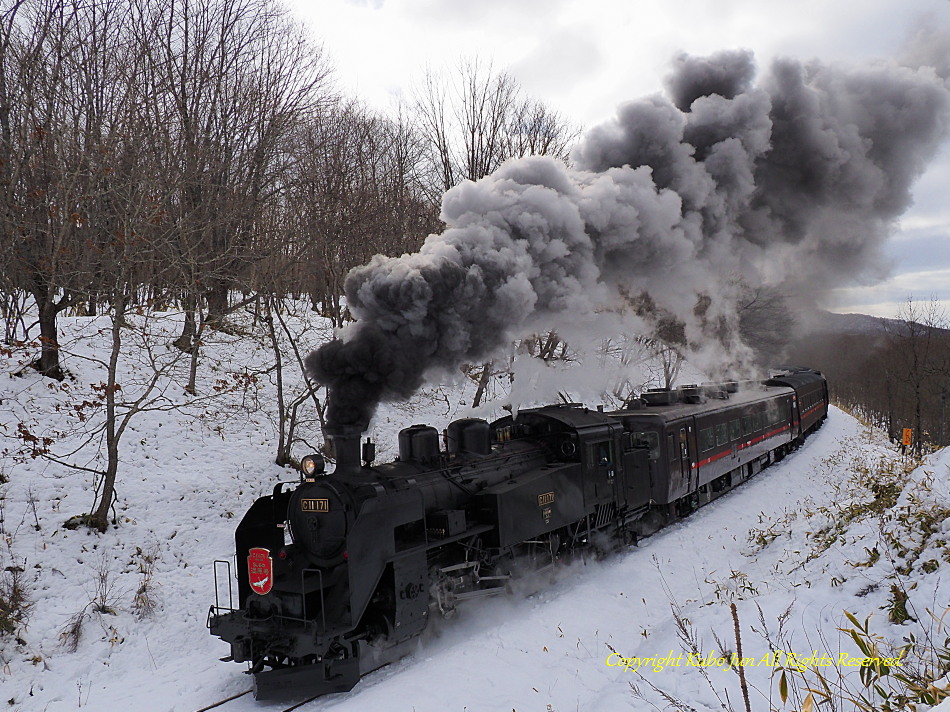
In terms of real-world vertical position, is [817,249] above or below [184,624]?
above

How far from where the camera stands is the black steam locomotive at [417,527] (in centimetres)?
683

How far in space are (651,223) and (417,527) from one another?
653cm

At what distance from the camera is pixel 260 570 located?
278 inches

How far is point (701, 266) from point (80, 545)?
11911 mm

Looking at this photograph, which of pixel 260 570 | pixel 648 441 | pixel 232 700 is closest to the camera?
pixel 232 700

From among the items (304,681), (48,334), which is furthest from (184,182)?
(304,681)

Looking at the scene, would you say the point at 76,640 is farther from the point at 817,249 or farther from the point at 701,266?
the point at 817,249

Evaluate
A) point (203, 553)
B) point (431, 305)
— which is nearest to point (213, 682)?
point (203, 553)

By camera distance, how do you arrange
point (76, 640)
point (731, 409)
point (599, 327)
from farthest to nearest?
point (731, 409) < point (599, 327) < point (76, 640)

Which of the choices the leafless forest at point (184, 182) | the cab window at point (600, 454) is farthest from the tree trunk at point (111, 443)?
the cab window at point (600, 454)

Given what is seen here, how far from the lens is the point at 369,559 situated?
6.84 meters

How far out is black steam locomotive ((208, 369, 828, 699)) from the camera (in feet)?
22.4

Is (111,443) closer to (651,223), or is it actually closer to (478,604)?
(478,604)

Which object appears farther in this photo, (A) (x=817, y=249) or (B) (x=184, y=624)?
(A) (x=817, y=249)
